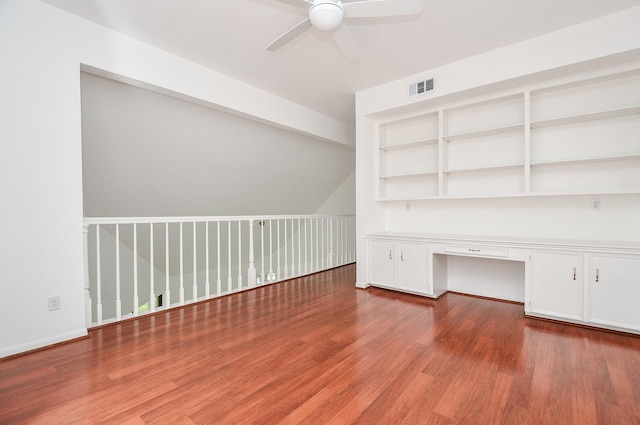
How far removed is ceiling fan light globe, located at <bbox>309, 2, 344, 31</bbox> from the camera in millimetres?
1927

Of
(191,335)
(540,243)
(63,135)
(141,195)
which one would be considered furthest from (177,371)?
(540,243)

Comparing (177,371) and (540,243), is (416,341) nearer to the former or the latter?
(540,243)

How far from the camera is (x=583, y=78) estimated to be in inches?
111

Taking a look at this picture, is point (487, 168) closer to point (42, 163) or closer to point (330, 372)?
point (330, 372)

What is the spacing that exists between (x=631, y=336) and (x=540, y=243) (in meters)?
0.96

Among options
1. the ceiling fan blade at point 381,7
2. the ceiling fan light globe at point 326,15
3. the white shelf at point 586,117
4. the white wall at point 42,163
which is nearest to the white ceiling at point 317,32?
the ceiling fan light globe at point 326,15

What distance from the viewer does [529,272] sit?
288 centimetres

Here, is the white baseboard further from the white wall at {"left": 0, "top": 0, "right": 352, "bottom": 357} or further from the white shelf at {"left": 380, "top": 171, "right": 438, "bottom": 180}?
the white shelf at {"left": 380, "top": 171, "right": 438, "bottom": 180}

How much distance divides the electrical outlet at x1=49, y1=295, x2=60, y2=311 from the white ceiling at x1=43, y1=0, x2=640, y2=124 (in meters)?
2.31

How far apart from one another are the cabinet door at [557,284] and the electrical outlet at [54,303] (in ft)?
13.8

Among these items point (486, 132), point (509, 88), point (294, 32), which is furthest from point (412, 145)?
point (294, 32)

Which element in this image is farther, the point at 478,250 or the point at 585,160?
the point at 478,250

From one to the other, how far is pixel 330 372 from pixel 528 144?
2.96 m

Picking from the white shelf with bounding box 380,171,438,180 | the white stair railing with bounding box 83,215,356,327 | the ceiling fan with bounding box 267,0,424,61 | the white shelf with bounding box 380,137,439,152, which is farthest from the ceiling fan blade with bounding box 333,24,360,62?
the white stair railing with bounding box 83,215,356,327
